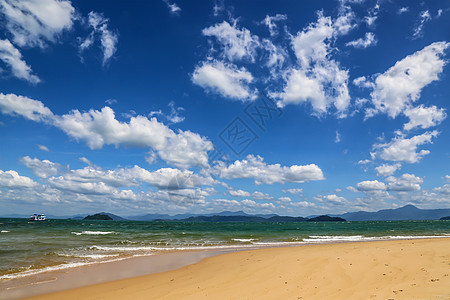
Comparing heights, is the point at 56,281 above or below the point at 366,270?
below

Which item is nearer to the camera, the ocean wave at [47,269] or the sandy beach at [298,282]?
the sandy beach at [298,282]

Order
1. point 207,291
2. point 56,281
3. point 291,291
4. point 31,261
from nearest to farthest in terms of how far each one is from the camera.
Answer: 1. point 291,291
2. point 207,291
3. point 56,281
4. point 31,261

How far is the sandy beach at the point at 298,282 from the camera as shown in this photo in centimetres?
701

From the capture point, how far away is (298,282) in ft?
27.9

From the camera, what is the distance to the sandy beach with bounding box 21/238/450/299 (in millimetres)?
7008

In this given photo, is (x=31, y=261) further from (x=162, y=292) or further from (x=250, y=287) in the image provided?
(x=250, y=287)

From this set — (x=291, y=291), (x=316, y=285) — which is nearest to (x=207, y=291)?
(x=291, y=291)

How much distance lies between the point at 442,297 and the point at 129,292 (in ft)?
28.5

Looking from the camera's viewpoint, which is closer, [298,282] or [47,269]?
[298,282]

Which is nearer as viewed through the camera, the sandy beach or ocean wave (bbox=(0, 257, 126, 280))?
the sandy beach

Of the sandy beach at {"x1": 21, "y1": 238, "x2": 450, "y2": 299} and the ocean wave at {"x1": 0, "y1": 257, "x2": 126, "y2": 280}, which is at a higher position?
the sandy beach at {"x1": 21, "y1": 238, "x2": 450, "y2": 299}

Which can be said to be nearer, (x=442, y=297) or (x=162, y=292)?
(x=442, y=297)

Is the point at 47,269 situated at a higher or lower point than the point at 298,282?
lower

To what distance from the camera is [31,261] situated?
14.8 meters
